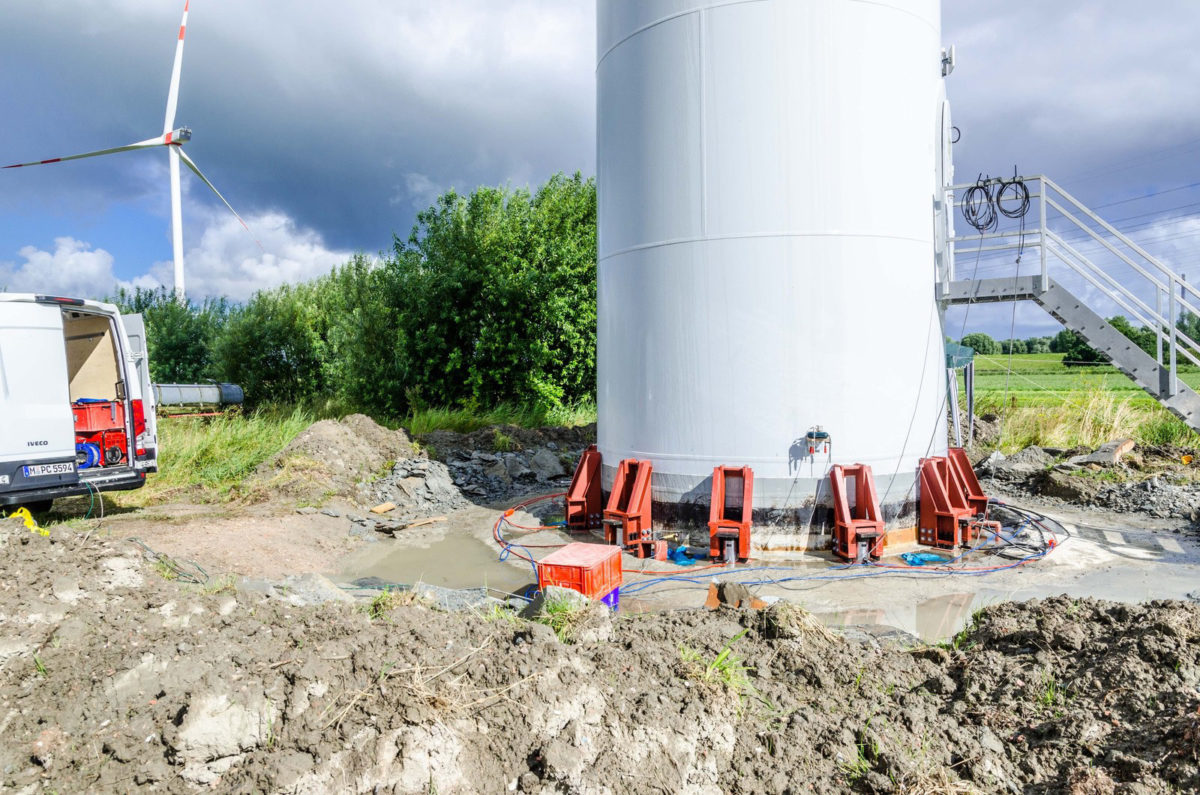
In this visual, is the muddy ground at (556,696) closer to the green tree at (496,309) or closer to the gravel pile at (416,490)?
the gravel pile at (416,490)

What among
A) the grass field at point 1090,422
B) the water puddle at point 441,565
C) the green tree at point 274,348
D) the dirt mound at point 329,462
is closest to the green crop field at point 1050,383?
the grass field at point 1090,422

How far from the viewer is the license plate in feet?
26.3

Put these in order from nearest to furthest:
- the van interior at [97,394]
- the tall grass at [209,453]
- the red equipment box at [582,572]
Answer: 1. the red equipment box at [582,572]
2. the van interior at [97,394]
3. the tall grass at [209,453]

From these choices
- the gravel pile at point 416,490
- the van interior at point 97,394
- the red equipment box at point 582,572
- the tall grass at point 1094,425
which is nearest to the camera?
the red equipment box at point 582,572

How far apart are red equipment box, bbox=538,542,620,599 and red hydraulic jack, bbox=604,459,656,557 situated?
6.85ft

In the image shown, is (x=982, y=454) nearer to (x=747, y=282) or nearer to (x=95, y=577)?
(x=747, y=282)

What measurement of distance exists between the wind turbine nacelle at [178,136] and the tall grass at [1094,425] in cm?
2102

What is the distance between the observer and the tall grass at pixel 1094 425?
47.9ft

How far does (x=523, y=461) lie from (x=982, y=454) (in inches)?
362

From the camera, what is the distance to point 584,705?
3.44 meters

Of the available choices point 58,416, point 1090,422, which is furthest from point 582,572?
point 1090,422

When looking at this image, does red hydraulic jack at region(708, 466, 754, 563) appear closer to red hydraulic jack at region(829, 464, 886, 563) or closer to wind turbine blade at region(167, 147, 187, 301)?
red hydraulic jack at region(829, 464, 886, 563)

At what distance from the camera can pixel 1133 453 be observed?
504 inches

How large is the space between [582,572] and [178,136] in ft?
62.2
